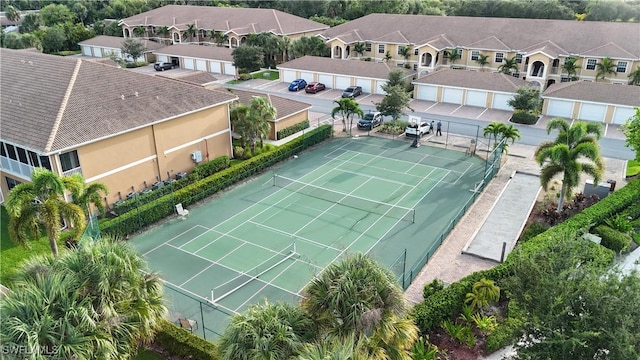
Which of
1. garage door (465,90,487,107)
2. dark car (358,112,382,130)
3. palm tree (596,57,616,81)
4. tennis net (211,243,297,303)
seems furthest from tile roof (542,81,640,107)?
tennis net (211,243,297,303)

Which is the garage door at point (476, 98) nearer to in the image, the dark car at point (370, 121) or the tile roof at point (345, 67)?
the tile roof at point (345, 67)

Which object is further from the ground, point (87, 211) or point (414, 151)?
point (87, 211)

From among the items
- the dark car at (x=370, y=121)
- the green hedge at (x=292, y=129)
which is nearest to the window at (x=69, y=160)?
the green hedge at (x=292, y=129)

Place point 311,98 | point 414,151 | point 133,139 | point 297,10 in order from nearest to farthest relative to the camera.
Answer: point 133,139 → point 414,151 → point 311,98 → point 297,10

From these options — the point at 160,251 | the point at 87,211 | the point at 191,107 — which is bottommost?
the point at 160,251

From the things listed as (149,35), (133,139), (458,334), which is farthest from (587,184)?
(149,35)

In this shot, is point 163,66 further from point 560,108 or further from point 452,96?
point 560,108

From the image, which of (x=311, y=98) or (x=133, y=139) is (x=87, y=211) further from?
(x=311, y=98)

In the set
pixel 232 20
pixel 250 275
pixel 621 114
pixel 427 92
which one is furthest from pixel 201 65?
pixel 250 275
